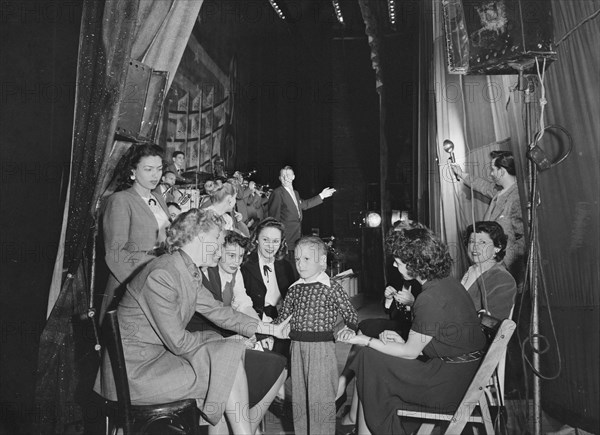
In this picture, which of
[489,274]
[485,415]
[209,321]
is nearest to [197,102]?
[209,321]

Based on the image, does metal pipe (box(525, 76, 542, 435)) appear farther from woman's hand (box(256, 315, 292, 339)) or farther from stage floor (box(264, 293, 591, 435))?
woman's hand (box(256, 315, 292, 339))

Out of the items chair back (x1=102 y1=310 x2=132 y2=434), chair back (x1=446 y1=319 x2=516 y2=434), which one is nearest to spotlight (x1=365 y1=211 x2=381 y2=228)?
chair back (x1=446 y1=319 x2=516 y2=434)

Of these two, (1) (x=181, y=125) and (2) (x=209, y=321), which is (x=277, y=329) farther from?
(1) (x=181, y=125)

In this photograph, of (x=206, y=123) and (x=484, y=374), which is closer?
(x=484, y=374)

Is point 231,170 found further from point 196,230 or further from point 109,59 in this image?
point 196,230

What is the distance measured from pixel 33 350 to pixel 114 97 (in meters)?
1.71

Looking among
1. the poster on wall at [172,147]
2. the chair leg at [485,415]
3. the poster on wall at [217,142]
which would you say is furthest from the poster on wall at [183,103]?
the chair leg at [485,415]

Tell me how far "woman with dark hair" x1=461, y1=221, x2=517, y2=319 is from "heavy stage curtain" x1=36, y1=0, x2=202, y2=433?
2.29m

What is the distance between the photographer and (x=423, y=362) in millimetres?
2426

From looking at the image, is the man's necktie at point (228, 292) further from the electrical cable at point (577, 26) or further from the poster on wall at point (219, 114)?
the poster on wall at point (219, 114)

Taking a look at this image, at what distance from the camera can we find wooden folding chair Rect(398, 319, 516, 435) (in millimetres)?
2096

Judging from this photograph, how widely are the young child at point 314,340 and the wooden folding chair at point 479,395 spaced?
41 centimetres

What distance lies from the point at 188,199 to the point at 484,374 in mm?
4308

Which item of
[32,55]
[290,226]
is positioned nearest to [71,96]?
[32,55]
